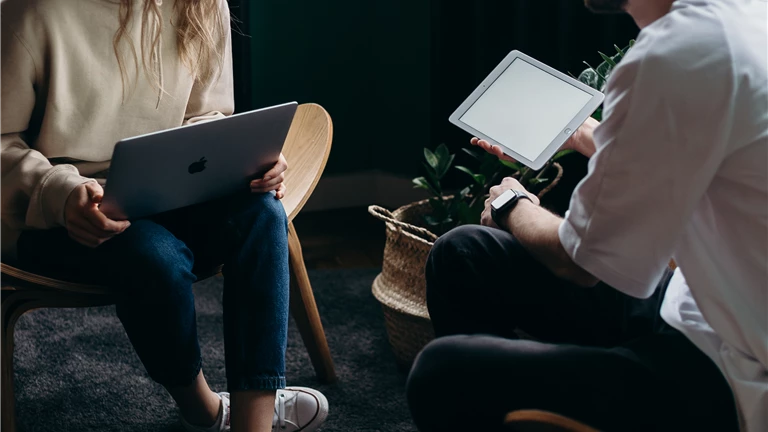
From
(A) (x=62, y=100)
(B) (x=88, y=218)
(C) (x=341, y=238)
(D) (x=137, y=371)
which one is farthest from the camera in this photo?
(C) (x=341, y=238)

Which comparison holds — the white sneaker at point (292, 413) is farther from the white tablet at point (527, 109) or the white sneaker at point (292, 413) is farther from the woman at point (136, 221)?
the white tablet at point (527, 109)

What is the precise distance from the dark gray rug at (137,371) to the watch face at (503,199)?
0.60 m

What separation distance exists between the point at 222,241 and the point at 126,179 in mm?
235

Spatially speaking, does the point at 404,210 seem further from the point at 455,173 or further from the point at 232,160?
the point at 455,173

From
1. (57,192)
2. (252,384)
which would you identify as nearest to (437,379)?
(252,384)

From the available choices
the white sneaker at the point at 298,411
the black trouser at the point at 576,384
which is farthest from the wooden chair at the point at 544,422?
the white sneaker at the point at 298,411

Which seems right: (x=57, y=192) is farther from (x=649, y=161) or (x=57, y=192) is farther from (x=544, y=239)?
(x=649, y=161)

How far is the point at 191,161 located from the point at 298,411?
507 mm

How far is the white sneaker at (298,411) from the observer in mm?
1430

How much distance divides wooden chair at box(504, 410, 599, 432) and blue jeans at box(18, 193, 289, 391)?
551 mm

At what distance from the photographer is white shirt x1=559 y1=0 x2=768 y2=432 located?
78cm

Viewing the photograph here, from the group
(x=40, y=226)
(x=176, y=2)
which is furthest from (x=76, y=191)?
(x=176, y=2)

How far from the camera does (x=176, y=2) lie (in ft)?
4.69

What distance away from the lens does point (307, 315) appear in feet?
5.44
